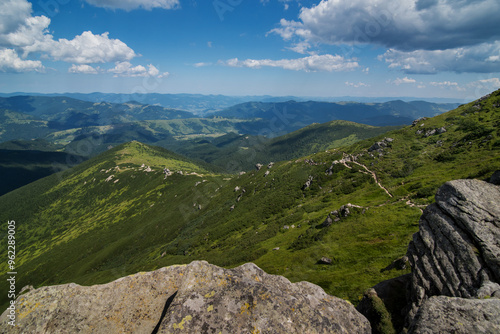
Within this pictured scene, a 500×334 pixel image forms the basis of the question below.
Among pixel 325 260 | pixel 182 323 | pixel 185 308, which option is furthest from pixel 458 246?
pixel 325 260

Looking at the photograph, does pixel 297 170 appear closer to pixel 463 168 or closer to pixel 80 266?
pixel 463 168

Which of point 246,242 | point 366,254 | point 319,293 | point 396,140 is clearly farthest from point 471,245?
point 396,140

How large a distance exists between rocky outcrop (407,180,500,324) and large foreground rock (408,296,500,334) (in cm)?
310

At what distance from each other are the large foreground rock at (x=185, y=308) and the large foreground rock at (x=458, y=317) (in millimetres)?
4293

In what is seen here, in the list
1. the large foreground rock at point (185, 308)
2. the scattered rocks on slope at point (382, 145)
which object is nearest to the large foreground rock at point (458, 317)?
the large foreground rock at point (185, 308)

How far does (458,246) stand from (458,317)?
810cm

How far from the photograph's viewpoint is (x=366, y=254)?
38844mm

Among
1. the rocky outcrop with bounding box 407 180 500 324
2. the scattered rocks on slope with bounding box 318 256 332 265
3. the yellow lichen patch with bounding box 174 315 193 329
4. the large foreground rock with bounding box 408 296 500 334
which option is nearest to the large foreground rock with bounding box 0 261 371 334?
the yellow lichen patch with bounding box 174 315 193 329

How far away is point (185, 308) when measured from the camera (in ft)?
38.0

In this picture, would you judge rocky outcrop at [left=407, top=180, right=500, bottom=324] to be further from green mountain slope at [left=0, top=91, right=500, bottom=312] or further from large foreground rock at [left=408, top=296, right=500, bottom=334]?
green mountain slope at [left=0, top=91, right=500, bottom=312]

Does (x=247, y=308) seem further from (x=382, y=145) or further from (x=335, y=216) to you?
(x=382, y=145)

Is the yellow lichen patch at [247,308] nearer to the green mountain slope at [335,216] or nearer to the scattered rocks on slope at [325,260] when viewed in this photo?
the green mountain slope at [335,216]

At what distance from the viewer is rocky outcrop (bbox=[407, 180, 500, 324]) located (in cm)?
1441

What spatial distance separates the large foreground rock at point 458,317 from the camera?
9.73 m
